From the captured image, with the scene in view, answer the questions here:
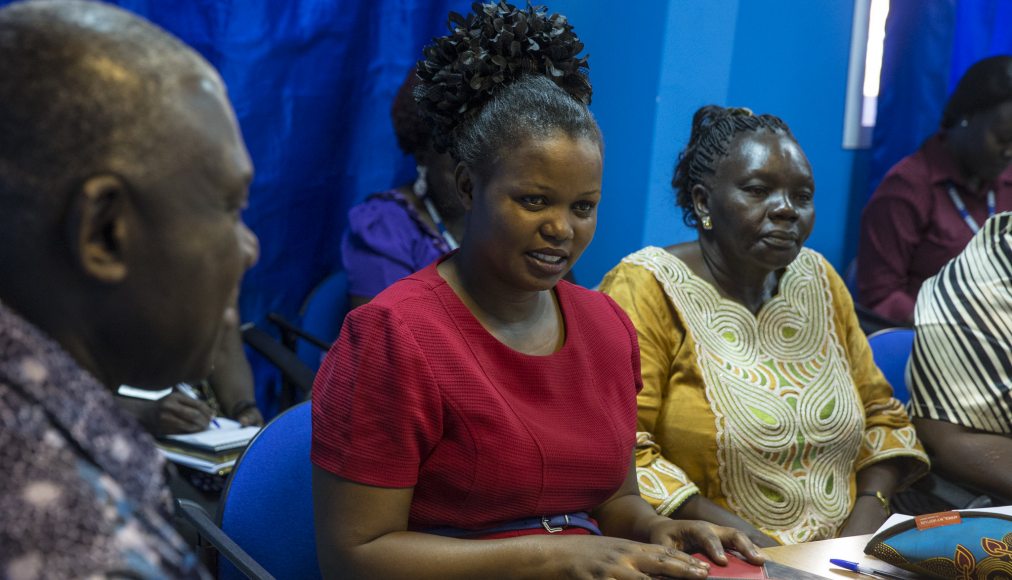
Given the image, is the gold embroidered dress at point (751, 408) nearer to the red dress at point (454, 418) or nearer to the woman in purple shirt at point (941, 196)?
the red dress at point (454, 418)

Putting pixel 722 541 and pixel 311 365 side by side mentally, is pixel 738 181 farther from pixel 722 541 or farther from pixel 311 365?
pixel 311 365

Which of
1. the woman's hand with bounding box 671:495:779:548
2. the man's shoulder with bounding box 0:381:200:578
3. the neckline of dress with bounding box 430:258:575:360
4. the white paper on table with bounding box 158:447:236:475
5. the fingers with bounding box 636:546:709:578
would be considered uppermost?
the man's shoulder with bounding box 0:381:200:578

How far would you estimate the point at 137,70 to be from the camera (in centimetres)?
91

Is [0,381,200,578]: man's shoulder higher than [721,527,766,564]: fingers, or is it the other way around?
[0,381,200,578]: man's shoulder

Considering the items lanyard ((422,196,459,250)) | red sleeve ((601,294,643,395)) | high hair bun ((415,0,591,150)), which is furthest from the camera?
lanyard ((422,196,459,250))

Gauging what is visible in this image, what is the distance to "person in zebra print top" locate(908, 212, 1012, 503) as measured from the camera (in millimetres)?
2348

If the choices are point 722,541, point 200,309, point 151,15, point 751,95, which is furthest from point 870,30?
point 200,309

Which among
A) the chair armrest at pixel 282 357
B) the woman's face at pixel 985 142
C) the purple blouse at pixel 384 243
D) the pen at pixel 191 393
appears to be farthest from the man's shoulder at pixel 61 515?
the woman's face at pixel 985 142

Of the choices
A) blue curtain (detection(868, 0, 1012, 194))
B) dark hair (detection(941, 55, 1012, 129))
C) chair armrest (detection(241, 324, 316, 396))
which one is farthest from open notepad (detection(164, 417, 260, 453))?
blue curtain (detection(868, 0, 1012, 194))

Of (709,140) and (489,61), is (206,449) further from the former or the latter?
(709,140)

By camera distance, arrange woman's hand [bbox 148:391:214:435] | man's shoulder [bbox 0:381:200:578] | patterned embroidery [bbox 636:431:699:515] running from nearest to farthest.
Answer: man's shoulder [bbox 0:381:200:578] → patterned embroidery [bbox 636:431:699:515] → woman's hand [bbox 148:391:214:435]

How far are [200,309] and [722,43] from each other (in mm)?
2944

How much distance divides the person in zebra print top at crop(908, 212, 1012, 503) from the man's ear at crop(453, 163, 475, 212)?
124cm

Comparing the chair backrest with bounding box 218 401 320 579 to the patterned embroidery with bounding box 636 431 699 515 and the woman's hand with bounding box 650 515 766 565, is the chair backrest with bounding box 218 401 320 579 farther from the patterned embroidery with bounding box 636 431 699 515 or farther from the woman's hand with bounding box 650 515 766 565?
the patterned embroidery with bounding box 636 431 699 515
